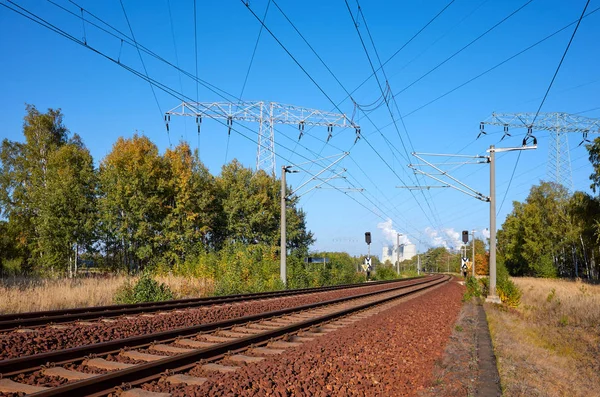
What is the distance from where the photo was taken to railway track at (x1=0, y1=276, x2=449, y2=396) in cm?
647

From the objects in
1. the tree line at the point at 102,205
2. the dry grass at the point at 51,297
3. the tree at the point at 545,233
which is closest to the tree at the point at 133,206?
the tree line at the point at 102,205

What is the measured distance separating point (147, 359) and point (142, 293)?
1220cm

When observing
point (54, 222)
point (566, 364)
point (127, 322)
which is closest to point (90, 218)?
point (54, 222)

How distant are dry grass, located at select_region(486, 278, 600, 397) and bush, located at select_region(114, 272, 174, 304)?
12.5 meters

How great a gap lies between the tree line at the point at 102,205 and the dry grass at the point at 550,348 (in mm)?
18603

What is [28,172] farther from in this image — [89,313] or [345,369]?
[345,369]

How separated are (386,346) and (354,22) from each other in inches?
384

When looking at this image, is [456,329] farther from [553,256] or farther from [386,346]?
[553,256]

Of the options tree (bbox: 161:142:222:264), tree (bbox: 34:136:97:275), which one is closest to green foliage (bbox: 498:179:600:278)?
tree (bbox: 161:142:222:264)

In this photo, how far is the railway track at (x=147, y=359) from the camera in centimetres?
647

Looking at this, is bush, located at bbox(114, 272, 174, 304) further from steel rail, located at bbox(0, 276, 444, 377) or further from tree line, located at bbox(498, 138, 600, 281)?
tree line, located at bbox(498, 138, 600, 281)

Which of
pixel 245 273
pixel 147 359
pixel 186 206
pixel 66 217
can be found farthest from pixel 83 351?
pixel 186 206

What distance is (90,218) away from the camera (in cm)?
3459

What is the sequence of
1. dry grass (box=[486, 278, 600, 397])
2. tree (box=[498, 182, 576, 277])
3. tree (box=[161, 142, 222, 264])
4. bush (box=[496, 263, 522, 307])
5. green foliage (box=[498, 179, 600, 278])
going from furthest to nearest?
1. tree (box=[498, 182, 576, 277])
2. green foliage (box=[498, 179, 600, 278])
3. tree (box=[161, 142, 222, 264])
4. bush (box=[496, 263, 522, 307])
5. dry grass (box=[486, 278, 600, 397])
